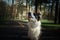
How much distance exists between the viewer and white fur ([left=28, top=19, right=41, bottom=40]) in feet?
12.8

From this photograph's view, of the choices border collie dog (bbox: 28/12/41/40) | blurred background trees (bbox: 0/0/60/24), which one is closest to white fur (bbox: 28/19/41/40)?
border collie dog (bbox: 28/12/41/40)

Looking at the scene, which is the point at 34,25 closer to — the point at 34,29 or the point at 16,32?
the point at 34,29

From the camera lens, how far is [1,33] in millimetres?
3920

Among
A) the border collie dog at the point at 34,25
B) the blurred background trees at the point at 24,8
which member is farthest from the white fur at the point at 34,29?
the blurred background trees at the point at 24,8

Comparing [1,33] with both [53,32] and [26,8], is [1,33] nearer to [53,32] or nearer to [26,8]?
[26,8]

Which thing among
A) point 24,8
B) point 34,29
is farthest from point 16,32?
point 24,8

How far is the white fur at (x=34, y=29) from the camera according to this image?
3907 mm

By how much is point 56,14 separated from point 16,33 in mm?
718

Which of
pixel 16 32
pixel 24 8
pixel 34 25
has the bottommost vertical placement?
pixel 16 32

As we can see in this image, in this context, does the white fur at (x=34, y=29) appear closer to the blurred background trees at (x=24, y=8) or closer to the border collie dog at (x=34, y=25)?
the border collie dog at (x=34, y=25)

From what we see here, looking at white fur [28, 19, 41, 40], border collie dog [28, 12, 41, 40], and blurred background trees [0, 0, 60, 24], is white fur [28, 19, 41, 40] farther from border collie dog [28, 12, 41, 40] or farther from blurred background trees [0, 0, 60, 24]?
blurred background trees [0, 0, 60, 24]

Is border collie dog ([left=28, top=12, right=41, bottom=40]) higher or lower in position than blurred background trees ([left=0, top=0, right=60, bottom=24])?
lower

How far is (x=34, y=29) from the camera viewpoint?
3.93 meters

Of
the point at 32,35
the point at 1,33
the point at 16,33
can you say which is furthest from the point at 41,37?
the point at 1,33
